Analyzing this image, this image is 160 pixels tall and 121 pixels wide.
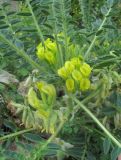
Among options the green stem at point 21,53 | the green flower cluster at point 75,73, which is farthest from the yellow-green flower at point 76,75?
the green stem at point 21,53

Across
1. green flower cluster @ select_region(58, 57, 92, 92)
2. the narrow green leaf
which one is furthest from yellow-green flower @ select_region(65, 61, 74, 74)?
the narrow green leaf

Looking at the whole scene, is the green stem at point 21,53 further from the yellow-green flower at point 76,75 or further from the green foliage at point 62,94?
the yellow-green flower at point 76,75

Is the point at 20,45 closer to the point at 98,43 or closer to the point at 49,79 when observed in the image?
the point at 49,79

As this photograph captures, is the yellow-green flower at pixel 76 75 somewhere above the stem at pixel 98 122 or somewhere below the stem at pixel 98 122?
above

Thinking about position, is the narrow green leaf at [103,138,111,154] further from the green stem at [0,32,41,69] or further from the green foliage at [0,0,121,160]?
the green stem at [0,32,41,69]

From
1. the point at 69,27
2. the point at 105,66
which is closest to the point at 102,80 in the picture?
the point at 105,66

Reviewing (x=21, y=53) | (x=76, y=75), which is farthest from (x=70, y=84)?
(x=21, y=53)

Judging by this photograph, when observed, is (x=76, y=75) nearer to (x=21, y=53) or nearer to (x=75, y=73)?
(x=75, y=73)

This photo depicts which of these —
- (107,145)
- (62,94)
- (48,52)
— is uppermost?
(48,52)
